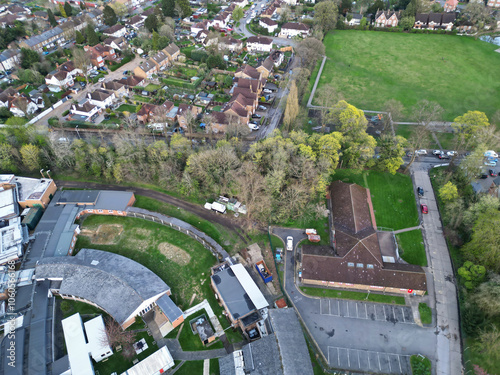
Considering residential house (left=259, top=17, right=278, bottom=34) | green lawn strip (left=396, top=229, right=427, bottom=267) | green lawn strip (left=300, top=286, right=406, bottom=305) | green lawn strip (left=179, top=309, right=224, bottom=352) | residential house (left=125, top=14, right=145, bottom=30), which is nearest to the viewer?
green lawn strip (left=179, top=309, right=224, bottom=352)

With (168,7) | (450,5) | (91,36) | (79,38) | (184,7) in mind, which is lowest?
(79,38)

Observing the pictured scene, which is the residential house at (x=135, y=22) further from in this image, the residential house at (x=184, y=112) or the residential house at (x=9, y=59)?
the residential house at (x=184, y=112)

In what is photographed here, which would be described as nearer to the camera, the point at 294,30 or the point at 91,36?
the point at 91,36

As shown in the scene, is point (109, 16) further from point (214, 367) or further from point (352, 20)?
point (214, 367)

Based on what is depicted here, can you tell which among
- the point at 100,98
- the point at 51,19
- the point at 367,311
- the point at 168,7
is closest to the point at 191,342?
the point at 367,311

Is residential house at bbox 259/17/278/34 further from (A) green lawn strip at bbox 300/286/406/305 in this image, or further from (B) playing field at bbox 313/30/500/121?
(A) green lawn strip at bbox 300/286/406/305

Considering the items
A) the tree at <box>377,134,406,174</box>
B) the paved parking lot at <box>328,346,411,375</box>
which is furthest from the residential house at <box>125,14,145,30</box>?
the paved parking lot at <box>328,346,411,375</box>
